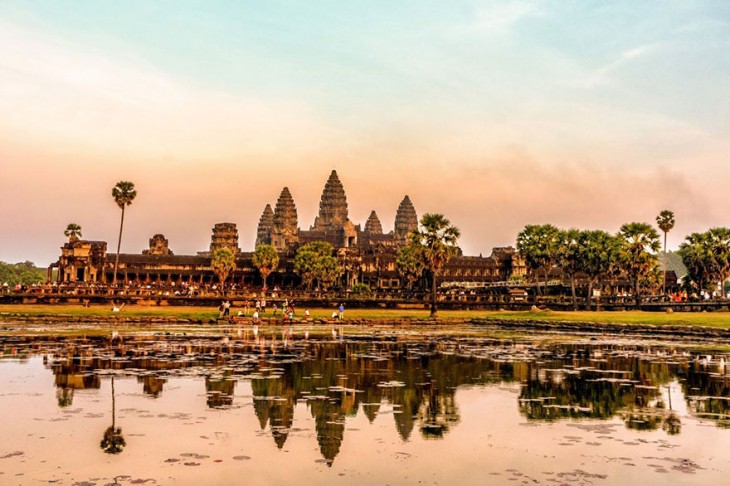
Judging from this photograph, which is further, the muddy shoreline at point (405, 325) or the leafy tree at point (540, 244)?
the leafy tree at point (540, 244)

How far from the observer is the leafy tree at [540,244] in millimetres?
103125

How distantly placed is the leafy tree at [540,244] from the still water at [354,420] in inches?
2870

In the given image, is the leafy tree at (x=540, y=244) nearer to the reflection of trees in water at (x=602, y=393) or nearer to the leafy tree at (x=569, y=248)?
the leafy tree at (x=569, y=248)

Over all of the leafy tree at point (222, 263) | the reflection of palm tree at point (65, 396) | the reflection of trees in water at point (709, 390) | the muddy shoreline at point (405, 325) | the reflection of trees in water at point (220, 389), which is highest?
the leafy tree at point (222, 263)

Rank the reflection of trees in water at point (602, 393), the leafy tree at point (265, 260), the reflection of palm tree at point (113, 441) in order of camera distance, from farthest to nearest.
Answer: the leafy tree at point (265, 260)
the reflection of trees in water at point (602, 393)
the reflection of palm tree at point (113, 441)

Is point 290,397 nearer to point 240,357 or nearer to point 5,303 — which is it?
A: point 240,357

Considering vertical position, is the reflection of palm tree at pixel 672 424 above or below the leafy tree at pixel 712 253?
below

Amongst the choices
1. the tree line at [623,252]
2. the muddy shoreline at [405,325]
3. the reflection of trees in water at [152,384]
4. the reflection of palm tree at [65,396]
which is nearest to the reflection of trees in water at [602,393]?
the reflection of trees in water at [152,384]

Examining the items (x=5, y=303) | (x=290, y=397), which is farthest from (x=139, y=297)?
(x=290, y=397)

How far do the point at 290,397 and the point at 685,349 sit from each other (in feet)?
87.6

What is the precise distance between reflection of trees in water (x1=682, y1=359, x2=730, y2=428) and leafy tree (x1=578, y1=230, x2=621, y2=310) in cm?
6636

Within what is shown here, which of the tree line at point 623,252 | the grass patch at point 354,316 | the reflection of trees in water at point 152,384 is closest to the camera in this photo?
Result: the reflection of trees in water at point 152,384

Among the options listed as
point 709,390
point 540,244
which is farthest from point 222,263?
point 709,390

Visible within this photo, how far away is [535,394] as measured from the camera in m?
21.8
